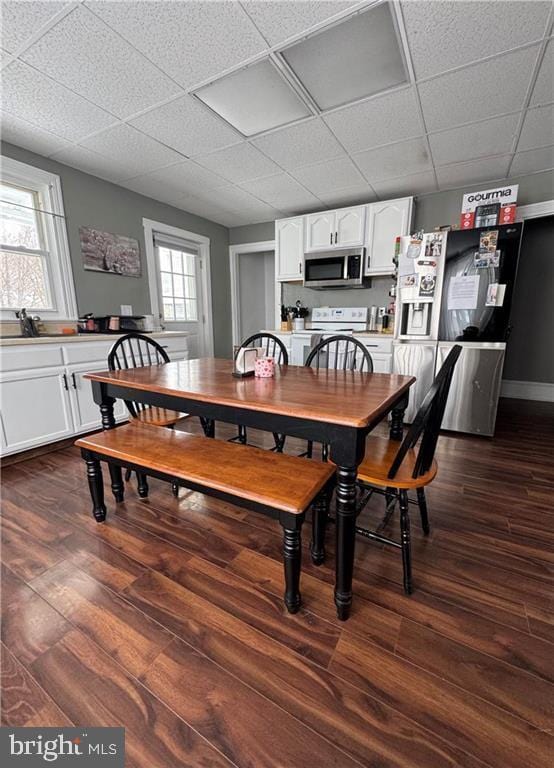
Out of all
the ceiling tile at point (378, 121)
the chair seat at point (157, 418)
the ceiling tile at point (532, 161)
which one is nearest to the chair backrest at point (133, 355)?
the chair seat at point (157, 418)

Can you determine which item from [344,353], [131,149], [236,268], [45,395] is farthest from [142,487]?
[236,268]

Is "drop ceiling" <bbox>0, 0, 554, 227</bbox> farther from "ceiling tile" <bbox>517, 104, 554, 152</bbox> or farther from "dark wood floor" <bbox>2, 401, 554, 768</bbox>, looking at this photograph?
"dark wood floor" <bbox>2, 401, 554, 768</bbox>

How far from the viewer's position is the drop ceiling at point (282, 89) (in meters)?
1.44

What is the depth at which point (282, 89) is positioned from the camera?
188 cm

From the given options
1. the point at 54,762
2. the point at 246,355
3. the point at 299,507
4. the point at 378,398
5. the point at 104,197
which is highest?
the point at 104,197

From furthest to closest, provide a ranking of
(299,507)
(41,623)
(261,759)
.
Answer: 1. (41,623)
2. (299,507)
3. (261,759)

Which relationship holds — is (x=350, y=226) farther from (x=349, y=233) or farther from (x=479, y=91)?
(x=479, y=91)

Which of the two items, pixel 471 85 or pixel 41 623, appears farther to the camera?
pixel 471 85

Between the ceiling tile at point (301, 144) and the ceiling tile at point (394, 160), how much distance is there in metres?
0.27

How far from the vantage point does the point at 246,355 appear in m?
1.70

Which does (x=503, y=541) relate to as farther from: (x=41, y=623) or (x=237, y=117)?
(x=237, y=117)

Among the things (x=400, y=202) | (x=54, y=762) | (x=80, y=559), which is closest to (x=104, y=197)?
(x=400, y=202)

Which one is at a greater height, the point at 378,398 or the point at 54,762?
the point at 378,398

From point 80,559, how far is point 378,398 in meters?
1.52
